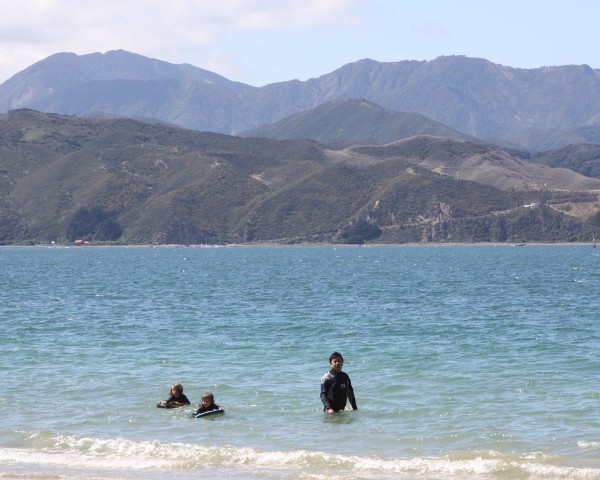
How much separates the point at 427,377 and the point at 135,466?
11.9 m

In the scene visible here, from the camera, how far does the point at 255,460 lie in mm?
20781

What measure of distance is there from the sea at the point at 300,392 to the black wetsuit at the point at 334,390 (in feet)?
1.08

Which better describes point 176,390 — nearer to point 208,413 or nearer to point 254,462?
point 208,413

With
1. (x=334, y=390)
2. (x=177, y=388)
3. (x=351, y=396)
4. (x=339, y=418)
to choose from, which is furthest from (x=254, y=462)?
(x=177, y=388)

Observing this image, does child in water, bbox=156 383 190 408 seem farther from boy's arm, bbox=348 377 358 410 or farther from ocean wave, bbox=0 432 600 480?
boy's arm, bbox=348 377 358 410

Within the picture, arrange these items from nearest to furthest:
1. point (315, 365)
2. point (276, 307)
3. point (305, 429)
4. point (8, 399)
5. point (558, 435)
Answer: point (558, 435)
point (305, 429)
point (8, 399)
point (315, 365)
point (276, 307)

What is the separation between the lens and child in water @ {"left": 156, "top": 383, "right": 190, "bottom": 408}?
84.4ft

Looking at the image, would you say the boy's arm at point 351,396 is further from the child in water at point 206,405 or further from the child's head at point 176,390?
the child's head at point 176,390

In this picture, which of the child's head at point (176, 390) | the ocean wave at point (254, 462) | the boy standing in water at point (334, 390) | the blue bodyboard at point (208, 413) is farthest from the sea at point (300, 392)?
the child's head at point (176, 390)

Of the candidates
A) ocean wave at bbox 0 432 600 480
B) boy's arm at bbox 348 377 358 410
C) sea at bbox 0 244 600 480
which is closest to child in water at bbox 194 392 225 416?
sea at bbox 0 244 600 480

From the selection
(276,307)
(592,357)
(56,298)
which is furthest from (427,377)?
(56,298)

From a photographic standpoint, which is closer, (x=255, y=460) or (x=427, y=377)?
(x=255, y=460)

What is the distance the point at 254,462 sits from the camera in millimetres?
20672

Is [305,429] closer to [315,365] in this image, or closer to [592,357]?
[315,365]
